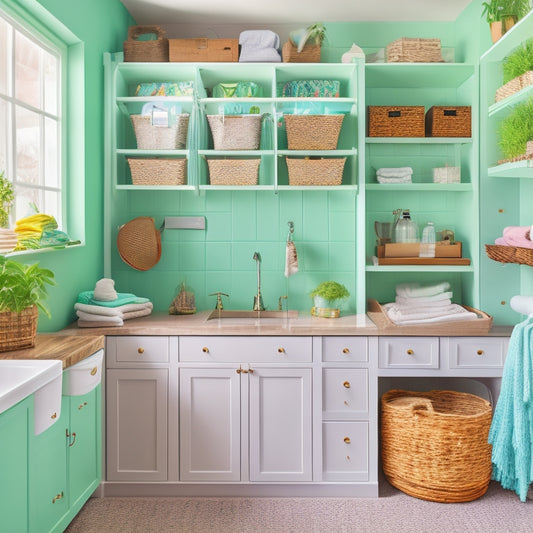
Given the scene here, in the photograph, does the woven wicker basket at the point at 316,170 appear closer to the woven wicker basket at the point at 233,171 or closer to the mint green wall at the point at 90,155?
the woven wicker basket at the point at 233,171

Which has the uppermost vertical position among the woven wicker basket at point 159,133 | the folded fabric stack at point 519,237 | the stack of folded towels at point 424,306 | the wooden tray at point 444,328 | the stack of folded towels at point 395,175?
the woven wicker basket at point 159,133

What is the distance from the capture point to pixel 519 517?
2949 millimetres

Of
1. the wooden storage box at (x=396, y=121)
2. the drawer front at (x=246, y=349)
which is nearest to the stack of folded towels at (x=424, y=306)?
the drawer front at (x=246, y=349)

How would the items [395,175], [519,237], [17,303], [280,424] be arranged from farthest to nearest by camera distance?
1. [395,175]
2. [280,424]
3. [519,237]
4. [17,303]

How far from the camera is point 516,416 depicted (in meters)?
2.84

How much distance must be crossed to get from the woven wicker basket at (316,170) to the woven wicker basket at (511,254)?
907 millimetres

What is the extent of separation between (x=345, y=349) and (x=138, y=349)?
103 cm

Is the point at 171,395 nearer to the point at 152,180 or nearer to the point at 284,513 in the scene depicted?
the point at 284,513

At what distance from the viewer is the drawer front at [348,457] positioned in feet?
10.5

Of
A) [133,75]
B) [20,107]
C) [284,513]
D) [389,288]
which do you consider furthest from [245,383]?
[133,75]

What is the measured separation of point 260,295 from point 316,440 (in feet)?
3.22

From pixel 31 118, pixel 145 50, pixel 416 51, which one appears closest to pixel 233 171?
pixel 145 50

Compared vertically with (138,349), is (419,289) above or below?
above

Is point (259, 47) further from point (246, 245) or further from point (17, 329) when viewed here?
point (17, 329)
